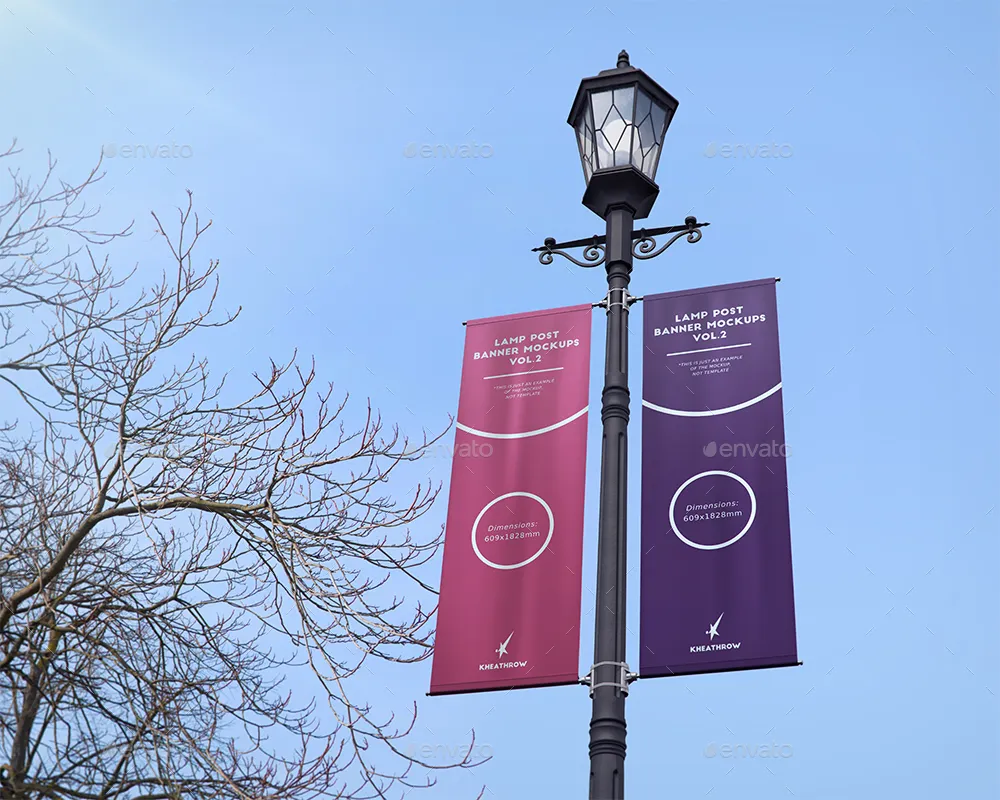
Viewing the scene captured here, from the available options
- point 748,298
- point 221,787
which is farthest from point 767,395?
point 221,787

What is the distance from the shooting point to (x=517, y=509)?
7039 mm

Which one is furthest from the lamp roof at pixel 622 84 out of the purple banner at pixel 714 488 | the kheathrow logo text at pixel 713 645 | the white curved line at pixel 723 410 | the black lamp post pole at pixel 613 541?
the kheathrow logo text at pixel 713 645

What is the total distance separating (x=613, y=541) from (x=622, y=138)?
2.69 meters

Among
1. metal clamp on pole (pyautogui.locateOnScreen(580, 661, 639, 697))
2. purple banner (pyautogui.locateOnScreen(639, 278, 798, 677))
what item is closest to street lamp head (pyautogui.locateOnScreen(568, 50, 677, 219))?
purple banner (pyautogui.locateOnScreen(639, 278, 798, 677))

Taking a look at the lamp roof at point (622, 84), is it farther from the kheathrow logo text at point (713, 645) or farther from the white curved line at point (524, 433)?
the kheathrow logo text at point (713, 645)

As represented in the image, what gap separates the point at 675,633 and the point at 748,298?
239 centimetres

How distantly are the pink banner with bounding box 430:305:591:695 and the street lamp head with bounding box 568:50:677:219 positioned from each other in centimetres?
78

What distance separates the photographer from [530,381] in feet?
24.9

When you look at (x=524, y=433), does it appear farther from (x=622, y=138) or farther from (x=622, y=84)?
(x=622, y=84)

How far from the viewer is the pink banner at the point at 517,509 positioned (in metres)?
6.56

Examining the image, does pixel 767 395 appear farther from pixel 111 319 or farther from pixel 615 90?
pixel 111 319

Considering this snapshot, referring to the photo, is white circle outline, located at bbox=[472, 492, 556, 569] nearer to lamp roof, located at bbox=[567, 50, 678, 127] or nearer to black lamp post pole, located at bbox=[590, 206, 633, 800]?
black lamp post pole, located at bbox=[590, 206, 633, 800]

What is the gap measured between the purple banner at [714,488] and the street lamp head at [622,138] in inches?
28.3

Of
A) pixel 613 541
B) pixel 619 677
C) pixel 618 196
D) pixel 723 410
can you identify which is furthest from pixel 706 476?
pixel 618 196
